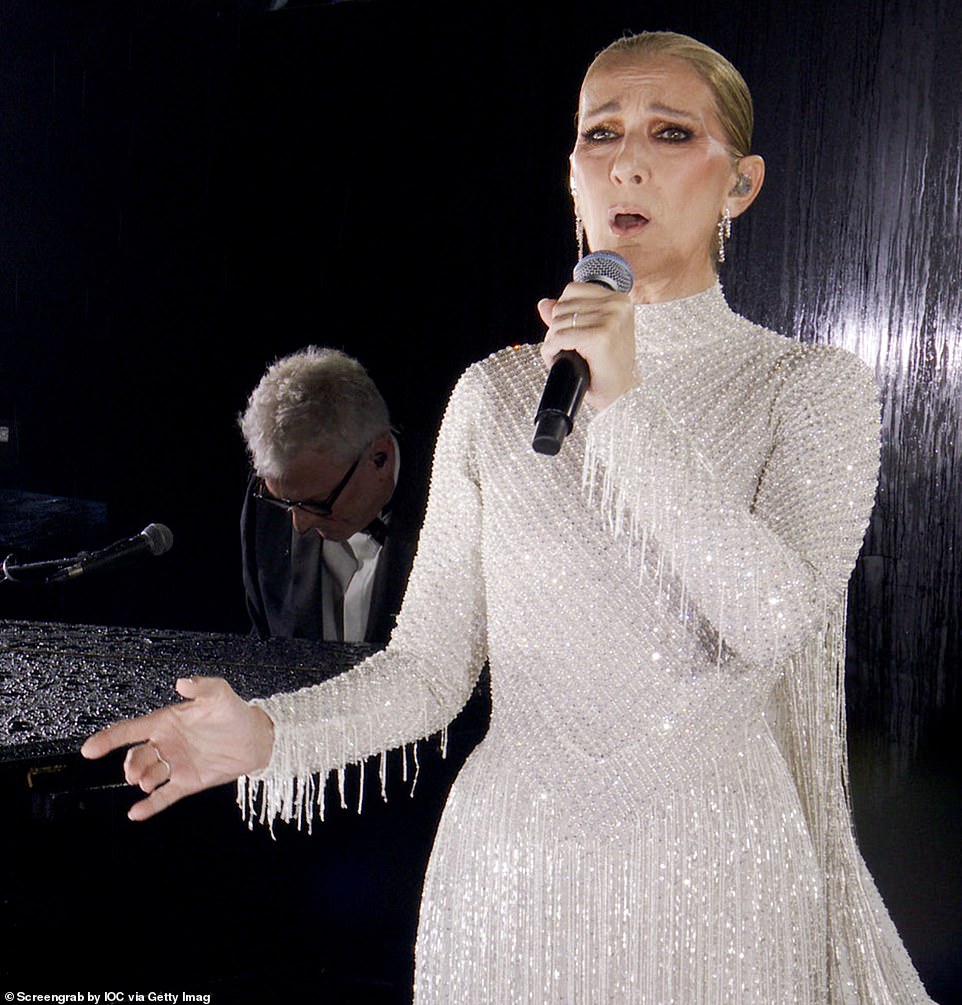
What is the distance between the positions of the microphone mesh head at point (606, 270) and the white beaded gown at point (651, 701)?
99mm

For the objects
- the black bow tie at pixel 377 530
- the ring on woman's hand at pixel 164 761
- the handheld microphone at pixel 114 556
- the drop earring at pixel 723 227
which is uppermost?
the drop earring at pixel 723 227

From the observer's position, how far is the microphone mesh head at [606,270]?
898 millimetres

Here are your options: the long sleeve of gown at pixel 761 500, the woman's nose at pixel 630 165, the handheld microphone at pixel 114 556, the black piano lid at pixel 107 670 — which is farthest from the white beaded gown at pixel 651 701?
the handheld microphone at pixel 114 556

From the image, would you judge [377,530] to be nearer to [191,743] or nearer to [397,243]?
[397,243]

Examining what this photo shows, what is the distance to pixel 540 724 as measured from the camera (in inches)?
37.8

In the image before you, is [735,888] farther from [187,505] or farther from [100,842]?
[187,505]

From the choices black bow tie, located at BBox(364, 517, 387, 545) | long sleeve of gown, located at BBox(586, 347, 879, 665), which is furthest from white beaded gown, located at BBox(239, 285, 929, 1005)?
black bow tie, located at BBox(364, 517, 387, 545)

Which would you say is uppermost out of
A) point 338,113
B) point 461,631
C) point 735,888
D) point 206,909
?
point 338,113

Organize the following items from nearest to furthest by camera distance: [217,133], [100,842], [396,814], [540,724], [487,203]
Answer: [540,724], [100,842], [396,814], [487,203], [217,133]

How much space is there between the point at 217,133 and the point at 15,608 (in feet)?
5.48

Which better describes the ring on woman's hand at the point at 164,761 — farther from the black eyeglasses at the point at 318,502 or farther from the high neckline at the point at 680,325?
the black eyeglasses at the point at 318,502

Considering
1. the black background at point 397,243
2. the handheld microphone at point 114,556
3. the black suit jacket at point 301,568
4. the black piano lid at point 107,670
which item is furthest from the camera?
the black suit jacket at point 301,568

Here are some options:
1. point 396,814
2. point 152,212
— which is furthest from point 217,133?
point 396,814

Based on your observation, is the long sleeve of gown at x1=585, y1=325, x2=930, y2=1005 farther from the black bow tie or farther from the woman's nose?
the black bow tie
